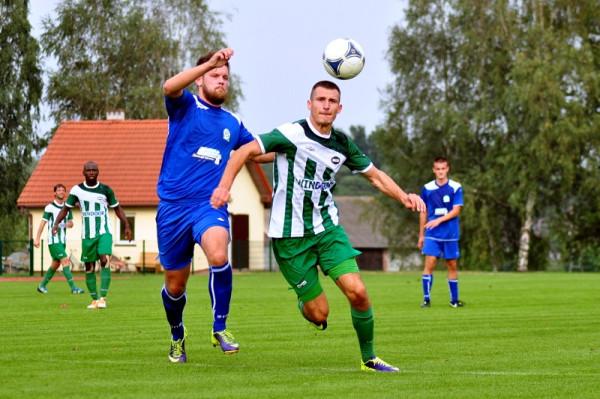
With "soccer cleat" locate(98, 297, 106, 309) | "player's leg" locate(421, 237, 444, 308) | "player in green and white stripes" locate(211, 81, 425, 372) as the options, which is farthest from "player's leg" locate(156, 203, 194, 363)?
"player's leg" locate(421, 237, 444, 308)

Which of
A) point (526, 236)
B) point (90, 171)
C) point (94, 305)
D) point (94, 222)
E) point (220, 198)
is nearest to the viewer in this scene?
point (220, 198)

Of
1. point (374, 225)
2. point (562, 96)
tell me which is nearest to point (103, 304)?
point (562, 96)

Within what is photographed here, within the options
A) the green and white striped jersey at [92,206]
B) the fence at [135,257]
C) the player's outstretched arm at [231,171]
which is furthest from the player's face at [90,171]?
the fence at [135,257]

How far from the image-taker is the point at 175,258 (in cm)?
1042

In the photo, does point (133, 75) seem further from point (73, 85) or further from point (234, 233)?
point (234, 233)

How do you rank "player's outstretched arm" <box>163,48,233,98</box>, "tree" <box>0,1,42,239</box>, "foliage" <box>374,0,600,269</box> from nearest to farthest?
"player's outstretched arm" <box>163,48,233,98</box> < "foliage" <box>374,0,600,269</box> < "tree" <box>0,1,42,239</box>

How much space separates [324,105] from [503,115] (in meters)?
49.6

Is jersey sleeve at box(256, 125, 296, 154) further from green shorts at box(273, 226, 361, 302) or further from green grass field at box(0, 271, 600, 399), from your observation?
green grass field at box(0, 271, 600, 399)

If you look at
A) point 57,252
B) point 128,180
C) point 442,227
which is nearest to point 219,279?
point 442,227

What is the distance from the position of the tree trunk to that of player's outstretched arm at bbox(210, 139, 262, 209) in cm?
4923

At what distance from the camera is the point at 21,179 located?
198ft

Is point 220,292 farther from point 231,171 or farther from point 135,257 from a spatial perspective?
point 135,257

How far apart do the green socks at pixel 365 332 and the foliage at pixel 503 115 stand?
150ft

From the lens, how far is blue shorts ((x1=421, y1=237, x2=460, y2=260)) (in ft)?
66.0
